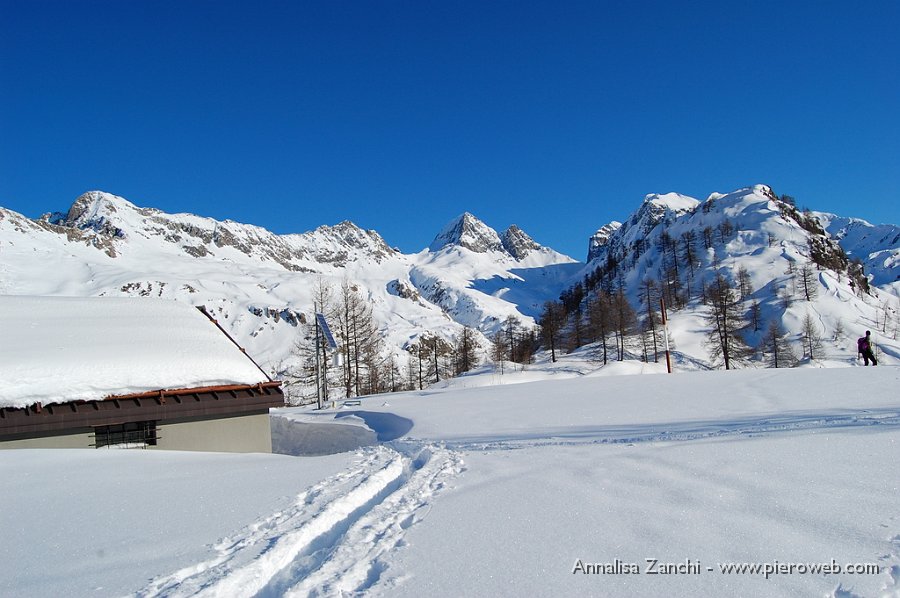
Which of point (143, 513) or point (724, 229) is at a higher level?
point (724, 229)

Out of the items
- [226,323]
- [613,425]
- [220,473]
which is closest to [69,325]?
[220,473]

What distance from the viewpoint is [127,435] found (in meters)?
11.9

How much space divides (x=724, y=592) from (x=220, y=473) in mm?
6776

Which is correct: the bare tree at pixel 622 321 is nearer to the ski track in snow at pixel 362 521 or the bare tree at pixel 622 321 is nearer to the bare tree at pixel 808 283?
the bare tree at pixel 808 283

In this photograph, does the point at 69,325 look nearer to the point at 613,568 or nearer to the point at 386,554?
the point at 386,554

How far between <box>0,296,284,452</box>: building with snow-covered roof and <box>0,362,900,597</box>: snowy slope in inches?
85.7

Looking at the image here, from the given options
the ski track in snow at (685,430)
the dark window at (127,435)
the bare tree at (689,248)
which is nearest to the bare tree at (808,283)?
the bare tree at (689,248)

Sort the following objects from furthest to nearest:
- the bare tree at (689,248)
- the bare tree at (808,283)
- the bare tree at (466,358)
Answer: the bare tree at (689,248), the bare tree at (808,283), the bare tree at (466,358)

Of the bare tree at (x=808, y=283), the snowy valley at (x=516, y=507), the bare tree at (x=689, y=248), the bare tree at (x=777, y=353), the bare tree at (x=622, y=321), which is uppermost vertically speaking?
the bare tree at (x=689, y=248)

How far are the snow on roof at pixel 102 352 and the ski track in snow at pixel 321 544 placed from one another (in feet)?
24.8

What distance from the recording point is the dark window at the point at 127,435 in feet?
38.1

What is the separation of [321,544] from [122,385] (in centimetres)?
934

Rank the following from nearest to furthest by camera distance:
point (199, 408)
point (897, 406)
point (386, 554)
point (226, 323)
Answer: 1. point (386, 554)
2. point (897, 406)
3. point (199, 408)
4. point (226, 323)

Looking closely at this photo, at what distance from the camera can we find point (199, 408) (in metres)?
12.3
